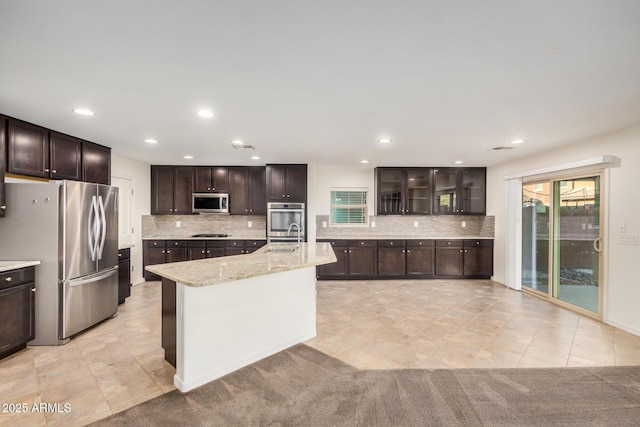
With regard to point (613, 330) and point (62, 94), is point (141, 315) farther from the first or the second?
point (613, 330)

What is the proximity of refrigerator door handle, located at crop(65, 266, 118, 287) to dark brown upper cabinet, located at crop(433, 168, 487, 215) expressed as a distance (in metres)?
5.63

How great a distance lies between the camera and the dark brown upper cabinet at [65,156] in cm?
331

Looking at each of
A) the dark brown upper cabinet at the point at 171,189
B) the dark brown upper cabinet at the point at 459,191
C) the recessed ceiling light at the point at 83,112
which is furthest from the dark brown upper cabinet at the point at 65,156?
the dark brown upper cabinet at the point at 459,191

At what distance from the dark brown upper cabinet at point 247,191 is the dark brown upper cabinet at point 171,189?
870 mm

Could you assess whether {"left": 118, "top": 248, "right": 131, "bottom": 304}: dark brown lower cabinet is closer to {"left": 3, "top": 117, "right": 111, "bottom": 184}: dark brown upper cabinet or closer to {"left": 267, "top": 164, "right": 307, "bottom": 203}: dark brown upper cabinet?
{"left": 3, "top": 117, "right": 111, "bottom": 184}: dark brown upper cabinet

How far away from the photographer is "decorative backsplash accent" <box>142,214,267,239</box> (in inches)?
229

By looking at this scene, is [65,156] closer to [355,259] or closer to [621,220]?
[355,259]

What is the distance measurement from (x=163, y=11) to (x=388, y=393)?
9.18 feet

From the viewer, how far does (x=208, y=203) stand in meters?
5.63

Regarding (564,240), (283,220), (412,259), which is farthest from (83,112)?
(564,240)

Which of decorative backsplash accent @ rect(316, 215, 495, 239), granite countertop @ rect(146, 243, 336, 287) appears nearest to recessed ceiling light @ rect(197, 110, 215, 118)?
granite countertop @ rect(146, 243, 336, 287)

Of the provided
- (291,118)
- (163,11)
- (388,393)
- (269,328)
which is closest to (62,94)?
(163,11)

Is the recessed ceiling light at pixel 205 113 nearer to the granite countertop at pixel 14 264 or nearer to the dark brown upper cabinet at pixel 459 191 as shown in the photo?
the granite countertop at pixel 14 264

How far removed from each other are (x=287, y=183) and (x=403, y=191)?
2441 millimetres
